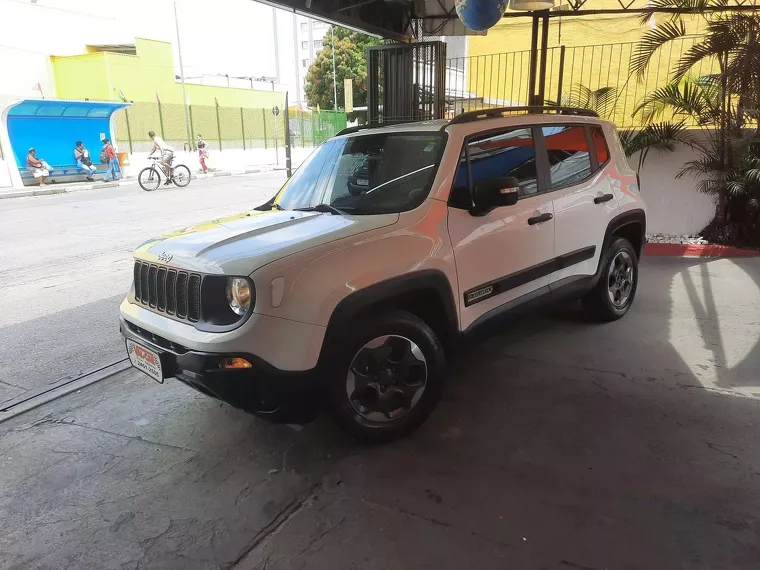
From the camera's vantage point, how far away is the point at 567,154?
14.4 ft

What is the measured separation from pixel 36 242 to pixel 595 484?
969 centimetres

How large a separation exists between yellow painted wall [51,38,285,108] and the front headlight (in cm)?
2924

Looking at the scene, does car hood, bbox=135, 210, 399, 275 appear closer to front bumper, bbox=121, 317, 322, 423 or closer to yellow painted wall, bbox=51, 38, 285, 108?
front bumper, bbox=121, 317, 322, 423

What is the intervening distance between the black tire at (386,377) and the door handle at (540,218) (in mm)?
1214

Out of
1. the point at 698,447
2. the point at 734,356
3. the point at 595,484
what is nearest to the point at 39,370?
the point at 595,484

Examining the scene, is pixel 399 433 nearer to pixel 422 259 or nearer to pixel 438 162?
pixel 422 259

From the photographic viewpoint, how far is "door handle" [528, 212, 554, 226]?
3881mm

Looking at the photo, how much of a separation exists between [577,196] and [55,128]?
20242 millimetres

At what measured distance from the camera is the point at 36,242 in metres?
9.38

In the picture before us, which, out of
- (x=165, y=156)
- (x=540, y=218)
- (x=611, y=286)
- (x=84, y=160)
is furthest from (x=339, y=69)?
(x=540, y=218)

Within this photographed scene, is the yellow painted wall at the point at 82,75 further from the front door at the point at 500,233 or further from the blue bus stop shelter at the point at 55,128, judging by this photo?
the front door at the point at 500,233

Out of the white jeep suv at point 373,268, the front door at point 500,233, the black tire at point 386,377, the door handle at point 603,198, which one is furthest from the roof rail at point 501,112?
the black tire at point 386,377

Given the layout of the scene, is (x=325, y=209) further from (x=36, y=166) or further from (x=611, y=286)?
(x=36, y=166)

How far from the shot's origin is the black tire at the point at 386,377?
2.87 metres
